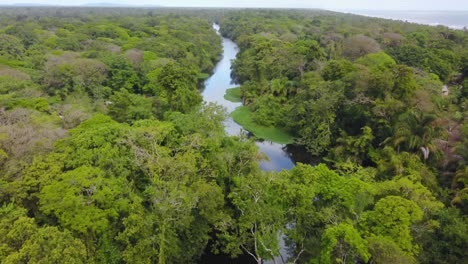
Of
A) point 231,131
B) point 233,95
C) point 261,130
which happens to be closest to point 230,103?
point 233,95

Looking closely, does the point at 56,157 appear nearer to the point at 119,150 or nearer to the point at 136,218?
the point at 119,150

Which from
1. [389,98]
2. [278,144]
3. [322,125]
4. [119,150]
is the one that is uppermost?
[389,98]

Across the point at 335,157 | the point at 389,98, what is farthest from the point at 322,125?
the point at 389,98

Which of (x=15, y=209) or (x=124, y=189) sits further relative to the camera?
(x=124, y=189)

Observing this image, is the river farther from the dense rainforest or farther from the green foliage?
the green foliage

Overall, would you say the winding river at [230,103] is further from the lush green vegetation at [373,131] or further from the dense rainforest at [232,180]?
the dense rainforest at [232,180]

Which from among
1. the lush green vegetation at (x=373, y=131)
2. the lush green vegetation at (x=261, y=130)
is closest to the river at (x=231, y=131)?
the lush green vegetation at (x=261, y=130)

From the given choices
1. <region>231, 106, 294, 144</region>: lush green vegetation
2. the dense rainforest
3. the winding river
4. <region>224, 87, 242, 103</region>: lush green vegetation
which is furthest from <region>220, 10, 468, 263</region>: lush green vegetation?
the winding river

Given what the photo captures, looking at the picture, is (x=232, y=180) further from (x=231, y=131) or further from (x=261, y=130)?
(x=231, y=131)
